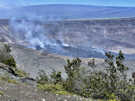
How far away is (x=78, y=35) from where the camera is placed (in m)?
124

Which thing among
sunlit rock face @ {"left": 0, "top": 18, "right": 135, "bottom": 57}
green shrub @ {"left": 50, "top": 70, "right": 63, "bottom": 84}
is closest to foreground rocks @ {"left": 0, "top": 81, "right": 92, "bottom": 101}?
green shrub @ {"left": 50, "top": 70, "right": 63, "bottom": 84}

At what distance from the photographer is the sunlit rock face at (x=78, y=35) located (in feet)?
349

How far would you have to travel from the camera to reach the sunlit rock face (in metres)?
106

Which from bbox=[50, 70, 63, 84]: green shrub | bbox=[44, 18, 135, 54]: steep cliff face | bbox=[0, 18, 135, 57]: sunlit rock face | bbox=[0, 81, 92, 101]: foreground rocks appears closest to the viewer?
bbox=[0, 81, 92, 101]: foreground rocks

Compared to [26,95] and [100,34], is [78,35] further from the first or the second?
[26,95]

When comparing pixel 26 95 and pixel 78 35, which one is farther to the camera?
pixel 78 35

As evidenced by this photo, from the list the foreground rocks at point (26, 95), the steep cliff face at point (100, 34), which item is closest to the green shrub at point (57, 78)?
the foreground rocks at point (26, 95)

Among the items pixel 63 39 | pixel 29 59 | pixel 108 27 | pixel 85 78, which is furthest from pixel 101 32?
pixel 85 78

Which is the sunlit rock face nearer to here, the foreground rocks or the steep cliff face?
the steep cliff face

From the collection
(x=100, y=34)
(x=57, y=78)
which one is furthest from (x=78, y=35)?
(x=57, y=78)

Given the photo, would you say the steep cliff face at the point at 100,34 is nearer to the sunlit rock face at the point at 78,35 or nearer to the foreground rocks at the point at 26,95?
the sunlit rock face at the point at 78,35

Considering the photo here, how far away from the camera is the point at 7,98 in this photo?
1047 cm

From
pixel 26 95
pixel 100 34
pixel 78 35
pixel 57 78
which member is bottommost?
pixel 100 34

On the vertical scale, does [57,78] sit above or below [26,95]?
below
